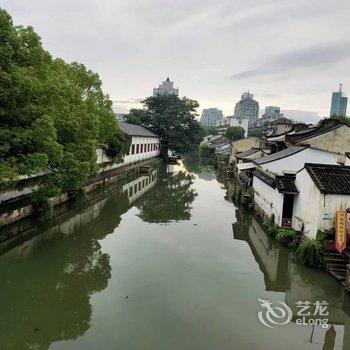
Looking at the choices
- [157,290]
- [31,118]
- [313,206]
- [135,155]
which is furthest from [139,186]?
[157,290]

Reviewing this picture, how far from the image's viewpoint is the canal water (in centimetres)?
799

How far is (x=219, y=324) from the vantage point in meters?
8.56

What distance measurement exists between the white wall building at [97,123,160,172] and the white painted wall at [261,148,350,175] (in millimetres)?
16620

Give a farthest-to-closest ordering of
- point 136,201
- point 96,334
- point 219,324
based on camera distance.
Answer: point 136,201 < point 219,324 < point 96,334

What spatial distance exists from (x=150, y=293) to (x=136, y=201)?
14425mm

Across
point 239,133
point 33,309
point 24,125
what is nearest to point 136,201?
point 24,125

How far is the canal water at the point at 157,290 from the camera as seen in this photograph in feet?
26.2

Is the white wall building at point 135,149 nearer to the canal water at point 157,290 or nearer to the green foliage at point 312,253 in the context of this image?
the canal water at point 157,290

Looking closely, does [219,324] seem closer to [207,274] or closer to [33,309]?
[207,274]

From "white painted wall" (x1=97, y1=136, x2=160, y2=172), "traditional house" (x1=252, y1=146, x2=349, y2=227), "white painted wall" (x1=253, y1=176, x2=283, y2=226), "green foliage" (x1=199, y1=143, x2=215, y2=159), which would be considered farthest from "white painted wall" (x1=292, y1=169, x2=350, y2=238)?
"green foliage" (x1=199, y1=143, x2=215, y2=159)

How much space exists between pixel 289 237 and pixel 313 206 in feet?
7.07

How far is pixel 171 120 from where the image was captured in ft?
182

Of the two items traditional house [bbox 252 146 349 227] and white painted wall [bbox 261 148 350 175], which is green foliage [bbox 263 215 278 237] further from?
white painted wall [bbox 261 148 350 175]

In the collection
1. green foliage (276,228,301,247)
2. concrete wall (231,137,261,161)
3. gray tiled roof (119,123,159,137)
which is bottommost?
green foliage (276,228,301,247)
